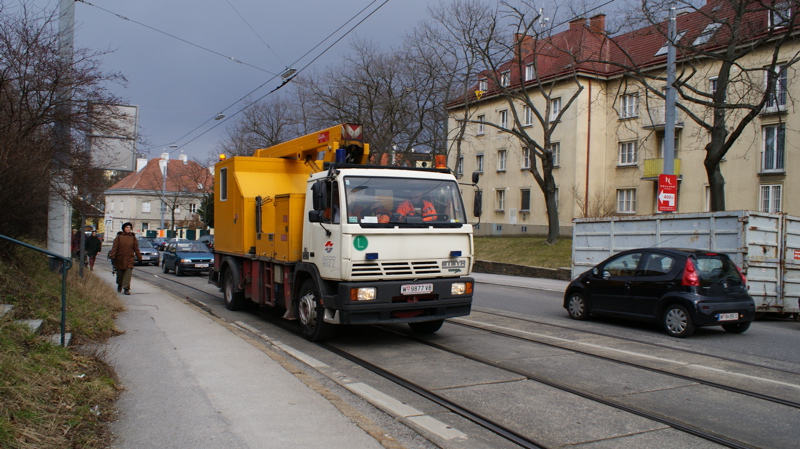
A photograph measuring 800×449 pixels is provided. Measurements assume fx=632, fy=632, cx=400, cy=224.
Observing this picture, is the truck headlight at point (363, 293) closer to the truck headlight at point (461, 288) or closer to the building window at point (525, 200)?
the truck headlight at point (461, 288)

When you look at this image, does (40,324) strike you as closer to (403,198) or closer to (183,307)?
(403,198)

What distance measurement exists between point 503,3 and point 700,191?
15.9 m

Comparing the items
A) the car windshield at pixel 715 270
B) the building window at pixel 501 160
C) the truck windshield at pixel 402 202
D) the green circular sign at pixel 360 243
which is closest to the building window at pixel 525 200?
the building window at pixel 501 160

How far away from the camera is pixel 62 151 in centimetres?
1127

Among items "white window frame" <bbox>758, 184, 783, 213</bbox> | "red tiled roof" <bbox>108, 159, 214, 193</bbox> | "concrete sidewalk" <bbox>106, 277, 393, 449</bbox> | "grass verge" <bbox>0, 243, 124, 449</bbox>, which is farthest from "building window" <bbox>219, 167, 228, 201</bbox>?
"red tiled roof" <bbox>108, 159, 214, 193</bbox>

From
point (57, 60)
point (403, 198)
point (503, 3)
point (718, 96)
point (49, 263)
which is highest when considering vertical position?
point (503, 3)

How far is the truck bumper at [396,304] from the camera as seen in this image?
817 centimetres

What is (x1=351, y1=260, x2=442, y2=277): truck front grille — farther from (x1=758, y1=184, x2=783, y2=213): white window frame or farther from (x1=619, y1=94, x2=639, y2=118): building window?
(x1=619, y1=94, x2=639, y2=118): building window

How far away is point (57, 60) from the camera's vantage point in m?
10.6

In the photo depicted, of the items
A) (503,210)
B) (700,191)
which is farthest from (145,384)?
(503,210)

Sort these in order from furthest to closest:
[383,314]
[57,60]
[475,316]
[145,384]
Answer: [475,316] < [57,60] < [383,314] < [145,384]

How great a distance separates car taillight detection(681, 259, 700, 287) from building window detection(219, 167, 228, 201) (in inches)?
343

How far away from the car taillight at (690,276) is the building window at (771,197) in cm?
2406

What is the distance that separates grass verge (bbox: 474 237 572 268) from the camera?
28.4 m
